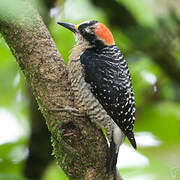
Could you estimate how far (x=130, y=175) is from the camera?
1225 millimetres

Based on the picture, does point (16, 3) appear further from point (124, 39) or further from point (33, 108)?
point (33, 108)

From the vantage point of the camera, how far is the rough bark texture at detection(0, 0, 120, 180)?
2266 millimetres

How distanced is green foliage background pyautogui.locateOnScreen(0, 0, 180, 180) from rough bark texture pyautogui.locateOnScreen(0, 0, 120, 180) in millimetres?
258

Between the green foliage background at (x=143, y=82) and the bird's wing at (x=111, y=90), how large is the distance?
17 cm

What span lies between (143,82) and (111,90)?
306 mm

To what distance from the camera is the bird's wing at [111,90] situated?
9.01ft

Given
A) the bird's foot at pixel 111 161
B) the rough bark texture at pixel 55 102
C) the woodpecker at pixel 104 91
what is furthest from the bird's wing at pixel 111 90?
the rough bark texture at pixel 55 102

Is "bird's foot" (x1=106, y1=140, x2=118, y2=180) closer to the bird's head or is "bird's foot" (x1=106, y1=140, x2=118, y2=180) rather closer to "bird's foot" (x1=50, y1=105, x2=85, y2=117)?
"bird's foot" (x1=50, y1=105, x2=85, y2=117)

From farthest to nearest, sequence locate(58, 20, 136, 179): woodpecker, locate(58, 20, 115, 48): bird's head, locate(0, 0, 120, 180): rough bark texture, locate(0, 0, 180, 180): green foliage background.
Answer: locate(58, 20, 115, 48): bird's head < locate(58, 20, 136, 179): woodpecker < locate(0, 0, 120, 180): rough bark texture < locate(0, 0, 180, 180): green foliage background

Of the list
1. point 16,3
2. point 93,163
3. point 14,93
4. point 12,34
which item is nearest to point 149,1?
point 16,3

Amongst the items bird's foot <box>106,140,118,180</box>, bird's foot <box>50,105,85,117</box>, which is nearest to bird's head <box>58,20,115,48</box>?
bird's foot <box>50,105,85,117</box>

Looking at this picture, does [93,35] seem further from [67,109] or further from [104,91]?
[67,109]

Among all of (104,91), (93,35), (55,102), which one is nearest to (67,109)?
(55,102)

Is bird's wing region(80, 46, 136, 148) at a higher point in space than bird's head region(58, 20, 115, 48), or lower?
lower
